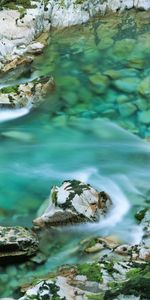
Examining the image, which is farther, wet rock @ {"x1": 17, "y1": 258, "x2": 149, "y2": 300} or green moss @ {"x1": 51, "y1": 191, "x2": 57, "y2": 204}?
green moss @ {"x1": 51, "y1": 191, "x2": 57, "y2": 204}

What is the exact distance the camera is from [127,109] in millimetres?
13242

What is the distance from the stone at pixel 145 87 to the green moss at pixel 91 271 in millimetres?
7280

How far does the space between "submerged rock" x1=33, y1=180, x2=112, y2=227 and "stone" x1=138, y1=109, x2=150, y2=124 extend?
13.1 ft

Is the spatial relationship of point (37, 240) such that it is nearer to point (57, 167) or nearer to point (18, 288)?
point (18, 288)

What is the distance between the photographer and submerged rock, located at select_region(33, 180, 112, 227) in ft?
29.0

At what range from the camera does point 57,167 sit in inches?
433

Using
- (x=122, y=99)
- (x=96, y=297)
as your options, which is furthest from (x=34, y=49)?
(x=96, y=297)

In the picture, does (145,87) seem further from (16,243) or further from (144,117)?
(16,243)

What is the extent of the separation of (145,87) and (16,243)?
7.42 m

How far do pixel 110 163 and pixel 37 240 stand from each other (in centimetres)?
316

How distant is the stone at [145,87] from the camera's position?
45.7ft

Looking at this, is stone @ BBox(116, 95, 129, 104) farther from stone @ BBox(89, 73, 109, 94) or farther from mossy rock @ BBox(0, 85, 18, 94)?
mossy rock @ BBox(0, 85, 18, 94)

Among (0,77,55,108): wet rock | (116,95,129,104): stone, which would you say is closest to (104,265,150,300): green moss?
(116,95,129,104): stone

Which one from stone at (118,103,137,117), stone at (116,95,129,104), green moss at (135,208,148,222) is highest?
stone at (116,95,129,104)
